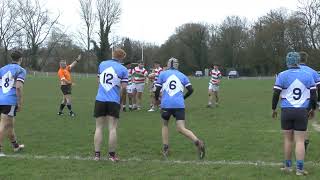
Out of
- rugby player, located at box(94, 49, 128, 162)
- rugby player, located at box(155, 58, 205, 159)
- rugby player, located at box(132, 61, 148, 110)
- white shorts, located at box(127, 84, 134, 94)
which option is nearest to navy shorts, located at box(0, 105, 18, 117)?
rugby player, located at box(94, 49, 128, 162)

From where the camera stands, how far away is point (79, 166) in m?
8.79

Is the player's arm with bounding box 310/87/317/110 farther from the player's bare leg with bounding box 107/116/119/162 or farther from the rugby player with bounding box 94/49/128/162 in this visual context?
the player's bare leg with bounding box 107/116/119/162

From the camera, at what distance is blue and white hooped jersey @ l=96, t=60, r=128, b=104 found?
9.27 meters

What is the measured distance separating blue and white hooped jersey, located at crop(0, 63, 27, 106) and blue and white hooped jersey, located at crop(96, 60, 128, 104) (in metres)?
1.78

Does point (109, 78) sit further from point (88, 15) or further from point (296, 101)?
point (88, 15)

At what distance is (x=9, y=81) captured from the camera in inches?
391

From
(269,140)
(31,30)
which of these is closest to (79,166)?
(269,140)

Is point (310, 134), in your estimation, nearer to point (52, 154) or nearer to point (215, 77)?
point (52, 154)

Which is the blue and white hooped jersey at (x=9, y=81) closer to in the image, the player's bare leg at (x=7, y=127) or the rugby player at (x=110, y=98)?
the player's bare leg at (x=7, y=127)

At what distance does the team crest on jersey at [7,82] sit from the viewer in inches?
391

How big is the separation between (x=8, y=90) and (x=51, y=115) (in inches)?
344

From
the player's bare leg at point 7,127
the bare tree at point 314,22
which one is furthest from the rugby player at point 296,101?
the bare tree at point 314,22

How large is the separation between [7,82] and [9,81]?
0.05 meters

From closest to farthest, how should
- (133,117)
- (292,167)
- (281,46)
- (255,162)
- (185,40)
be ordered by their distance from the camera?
(292,167), (255,162), (133,117), (281,46), (185,40)
